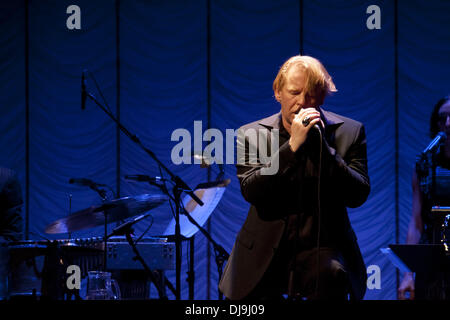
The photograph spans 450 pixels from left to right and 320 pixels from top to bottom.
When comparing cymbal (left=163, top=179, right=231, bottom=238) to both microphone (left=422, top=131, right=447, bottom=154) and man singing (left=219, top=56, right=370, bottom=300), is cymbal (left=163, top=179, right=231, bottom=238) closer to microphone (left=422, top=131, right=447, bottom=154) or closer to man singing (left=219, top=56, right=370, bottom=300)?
microphone (left=422, top=131, right=447, bottom=154)

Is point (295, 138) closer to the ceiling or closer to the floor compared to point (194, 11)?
closer to the floor

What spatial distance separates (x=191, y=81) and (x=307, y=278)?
6.18 m

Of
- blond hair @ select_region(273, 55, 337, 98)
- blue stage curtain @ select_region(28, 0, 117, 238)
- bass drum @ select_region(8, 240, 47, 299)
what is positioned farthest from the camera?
blue stage curtain @ select_region(28, 0, 117, 238)

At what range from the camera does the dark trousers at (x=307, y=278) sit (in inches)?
75.5

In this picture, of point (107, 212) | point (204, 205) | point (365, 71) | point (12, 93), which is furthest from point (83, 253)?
point (365, 71)

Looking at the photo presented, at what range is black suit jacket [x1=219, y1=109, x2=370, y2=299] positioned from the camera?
1998mm

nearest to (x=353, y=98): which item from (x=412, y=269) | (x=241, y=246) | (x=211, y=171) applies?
(x=211, y=171)

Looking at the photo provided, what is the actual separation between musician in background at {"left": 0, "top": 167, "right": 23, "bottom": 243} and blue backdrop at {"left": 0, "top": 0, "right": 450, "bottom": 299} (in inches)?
136

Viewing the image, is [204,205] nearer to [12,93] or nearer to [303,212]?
[303,212]

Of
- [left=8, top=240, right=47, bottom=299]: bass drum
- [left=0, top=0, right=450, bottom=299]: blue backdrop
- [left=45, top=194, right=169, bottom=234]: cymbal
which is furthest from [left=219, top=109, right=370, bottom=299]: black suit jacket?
[left=0, top=0, right=450, bottom=299]: blue backdrop

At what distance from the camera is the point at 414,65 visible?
25.5 ft

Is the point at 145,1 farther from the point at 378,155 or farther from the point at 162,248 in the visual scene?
the point at 162,248

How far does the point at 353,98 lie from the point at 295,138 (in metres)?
6.07

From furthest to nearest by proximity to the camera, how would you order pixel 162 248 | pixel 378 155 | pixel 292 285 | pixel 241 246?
pixel 378 155
pixel 162 248
pixel 241 246
pixel 292 285
